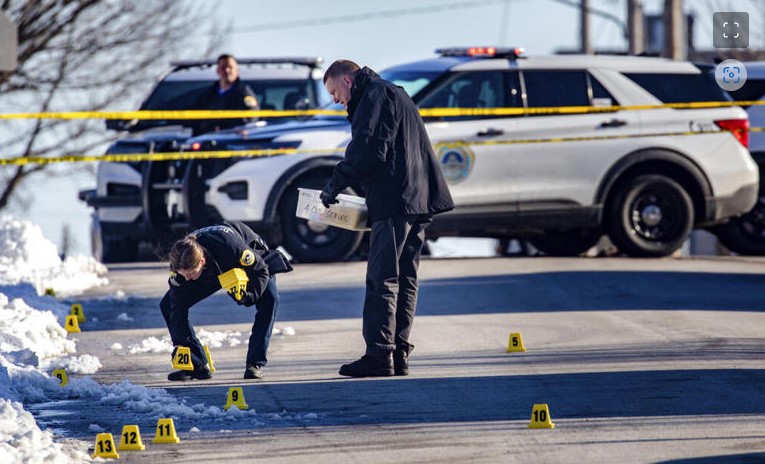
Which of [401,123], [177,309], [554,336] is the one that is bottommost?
[554,336]

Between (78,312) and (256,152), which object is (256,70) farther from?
(78,312)

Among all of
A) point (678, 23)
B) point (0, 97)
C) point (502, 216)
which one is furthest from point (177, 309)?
point (0, 97)

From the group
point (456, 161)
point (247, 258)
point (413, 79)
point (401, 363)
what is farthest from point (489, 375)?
point (413, 79)

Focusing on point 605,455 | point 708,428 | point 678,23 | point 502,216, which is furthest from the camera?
point 678,23

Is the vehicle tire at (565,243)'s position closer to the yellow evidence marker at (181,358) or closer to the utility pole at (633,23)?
→ the yellow evidence marker at (181,358)

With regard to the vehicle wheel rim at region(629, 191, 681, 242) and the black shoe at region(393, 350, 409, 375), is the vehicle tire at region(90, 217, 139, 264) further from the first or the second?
the black shoe at region(393, 350, 409, 375)

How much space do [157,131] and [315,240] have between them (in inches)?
109

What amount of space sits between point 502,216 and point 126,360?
244 inches

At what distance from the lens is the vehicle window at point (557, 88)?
15.4 meters

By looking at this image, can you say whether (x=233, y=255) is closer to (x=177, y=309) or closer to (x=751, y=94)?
(x=177, y=309)

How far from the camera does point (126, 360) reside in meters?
9.68

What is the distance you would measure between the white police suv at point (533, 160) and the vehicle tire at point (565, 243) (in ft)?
3.24

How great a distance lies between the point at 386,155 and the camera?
8.81 metres

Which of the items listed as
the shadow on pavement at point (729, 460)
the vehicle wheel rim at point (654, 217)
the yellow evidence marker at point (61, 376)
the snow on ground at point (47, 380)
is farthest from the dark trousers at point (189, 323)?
the vehicle wheel rim at point (654, 217)
